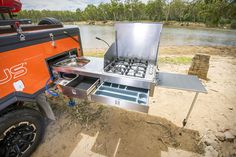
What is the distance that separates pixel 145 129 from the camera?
232 centimetres

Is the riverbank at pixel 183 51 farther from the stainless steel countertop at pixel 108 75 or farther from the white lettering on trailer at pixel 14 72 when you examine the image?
the white lettering on trailer at pixel 14 72

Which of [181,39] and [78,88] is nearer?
[78,88]

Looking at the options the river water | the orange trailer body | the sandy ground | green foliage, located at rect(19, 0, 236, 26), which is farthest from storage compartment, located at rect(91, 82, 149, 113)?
green foliage, located at rect(19, 0, 236, 26)

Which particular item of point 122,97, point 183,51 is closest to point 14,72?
point 122,97

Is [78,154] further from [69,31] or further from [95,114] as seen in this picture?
[69,31]

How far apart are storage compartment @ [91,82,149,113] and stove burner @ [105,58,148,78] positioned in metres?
0.23

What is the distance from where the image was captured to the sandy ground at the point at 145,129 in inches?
76.9

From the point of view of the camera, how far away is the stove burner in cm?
170

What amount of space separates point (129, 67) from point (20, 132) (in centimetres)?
Result: 175

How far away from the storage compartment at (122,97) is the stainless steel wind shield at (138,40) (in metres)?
0.74

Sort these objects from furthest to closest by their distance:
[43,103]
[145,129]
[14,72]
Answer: [145,129] → [43,103] → [14,72]

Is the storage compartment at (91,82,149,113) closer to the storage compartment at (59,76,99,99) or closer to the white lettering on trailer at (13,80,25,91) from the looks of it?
the storage compartment at (59,76,99,99)

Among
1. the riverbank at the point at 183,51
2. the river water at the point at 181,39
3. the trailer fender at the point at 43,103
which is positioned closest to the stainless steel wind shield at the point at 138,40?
the trailer fender at the point at 43,103

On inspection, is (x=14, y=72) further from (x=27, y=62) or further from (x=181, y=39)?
(x=181, y=39)
